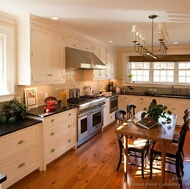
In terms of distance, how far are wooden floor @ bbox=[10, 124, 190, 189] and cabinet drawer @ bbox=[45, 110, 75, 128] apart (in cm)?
73

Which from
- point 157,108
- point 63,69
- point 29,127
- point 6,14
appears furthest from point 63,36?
point 157,108

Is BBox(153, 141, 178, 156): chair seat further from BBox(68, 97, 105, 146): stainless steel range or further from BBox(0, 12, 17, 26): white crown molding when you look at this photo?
BBox(0, 12, 17, 26): white crown molding

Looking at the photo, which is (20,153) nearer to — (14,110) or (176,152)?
(14,110)

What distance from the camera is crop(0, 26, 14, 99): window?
299cm

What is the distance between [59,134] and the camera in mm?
3334

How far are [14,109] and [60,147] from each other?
1.07 m

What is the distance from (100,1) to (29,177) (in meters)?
2.74

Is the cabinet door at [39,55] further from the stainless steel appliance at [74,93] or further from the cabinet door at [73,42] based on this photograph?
the stainless steel appliance at [74,93]

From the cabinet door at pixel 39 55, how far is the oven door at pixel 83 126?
115 centimetres

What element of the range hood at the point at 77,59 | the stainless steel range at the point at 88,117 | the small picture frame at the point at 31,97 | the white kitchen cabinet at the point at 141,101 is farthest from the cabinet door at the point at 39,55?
the white kitchen cabinet at the point at 141,101

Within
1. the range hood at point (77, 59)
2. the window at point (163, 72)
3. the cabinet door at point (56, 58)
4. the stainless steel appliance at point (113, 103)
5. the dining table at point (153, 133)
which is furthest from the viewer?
the window at point (163, 72)

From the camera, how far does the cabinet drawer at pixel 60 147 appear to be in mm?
3143

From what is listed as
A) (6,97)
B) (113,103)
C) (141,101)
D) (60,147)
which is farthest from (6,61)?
(141,101)

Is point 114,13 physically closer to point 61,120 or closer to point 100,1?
point 100,1
